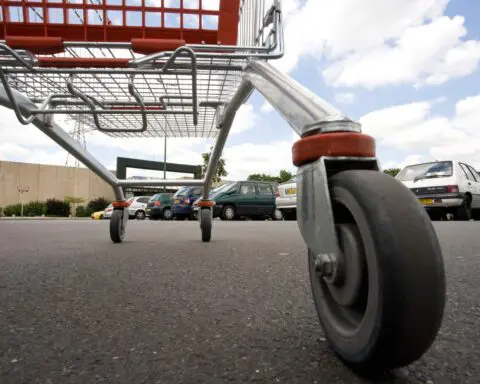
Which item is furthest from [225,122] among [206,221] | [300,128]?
[206,221]

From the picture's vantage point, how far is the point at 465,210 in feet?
31.2

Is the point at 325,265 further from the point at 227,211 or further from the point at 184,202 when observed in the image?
the point at 184,202

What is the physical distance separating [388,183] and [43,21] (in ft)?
7.00

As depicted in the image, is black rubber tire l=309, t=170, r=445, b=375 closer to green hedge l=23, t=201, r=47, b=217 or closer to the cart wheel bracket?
the cart wheel bracket

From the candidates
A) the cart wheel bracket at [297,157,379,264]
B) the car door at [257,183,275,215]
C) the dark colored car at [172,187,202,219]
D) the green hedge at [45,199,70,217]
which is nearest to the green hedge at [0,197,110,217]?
the green hedge at [45,199,70,217]

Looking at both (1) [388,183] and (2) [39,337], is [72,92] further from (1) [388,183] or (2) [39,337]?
(1) [388,183]

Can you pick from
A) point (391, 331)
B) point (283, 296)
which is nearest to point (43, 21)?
point (283, 296)

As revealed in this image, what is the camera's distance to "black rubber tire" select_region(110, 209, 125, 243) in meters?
3.60

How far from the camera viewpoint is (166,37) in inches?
88.2

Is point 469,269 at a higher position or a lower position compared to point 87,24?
lower

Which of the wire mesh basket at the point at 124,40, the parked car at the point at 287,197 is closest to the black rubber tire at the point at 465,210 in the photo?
the parked car at the point at 287,197

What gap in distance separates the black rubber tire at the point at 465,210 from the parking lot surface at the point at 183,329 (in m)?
8.17

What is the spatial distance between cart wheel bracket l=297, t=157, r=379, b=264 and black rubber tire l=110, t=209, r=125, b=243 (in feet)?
9.30

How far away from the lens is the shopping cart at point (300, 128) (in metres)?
0.72
